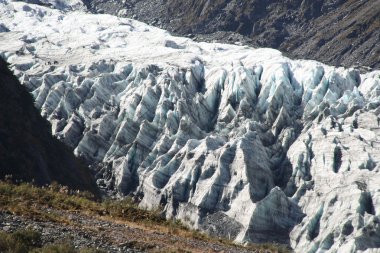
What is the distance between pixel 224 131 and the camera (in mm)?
73750

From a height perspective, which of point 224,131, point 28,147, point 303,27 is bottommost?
point 28,147

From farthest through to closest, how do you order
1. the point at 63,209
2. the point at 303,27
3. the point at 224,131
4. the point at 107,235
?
the point at 303,27, the point at 224,131, the point at 63,209, the point at 107,235

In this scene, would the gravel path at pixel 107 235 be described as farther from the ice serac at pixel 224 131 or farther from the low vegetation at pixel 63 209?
the ice serac at pixel 224 131

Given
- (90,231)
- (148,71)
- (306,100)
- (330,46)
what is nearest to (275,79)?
(306,100)

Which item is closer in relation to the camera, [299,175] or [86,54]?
[299,175]

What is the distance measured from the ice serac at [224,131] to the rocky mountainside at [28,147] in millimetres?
12178

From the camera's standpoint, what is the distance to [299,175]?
63344 millimetres

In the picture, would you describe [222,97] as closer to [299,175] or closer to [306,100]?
[306,100]

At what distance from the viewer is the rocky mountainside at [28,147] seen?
35.3m

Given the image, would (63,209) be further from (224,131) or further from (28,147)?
(224,131)

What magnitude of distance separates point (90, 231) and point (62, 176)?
2726cm

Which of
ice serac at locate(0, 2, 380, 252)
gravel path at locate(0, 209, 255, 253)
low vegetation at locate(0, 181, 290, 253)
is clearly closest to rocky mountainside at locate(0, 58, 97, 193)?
ice serac at locate(0, 2, 380, 252)

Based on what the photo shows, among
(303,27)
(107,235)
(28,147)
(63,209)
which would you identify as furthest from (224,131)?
(303,27)

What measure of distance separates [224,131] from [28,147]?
3876 centimetres
